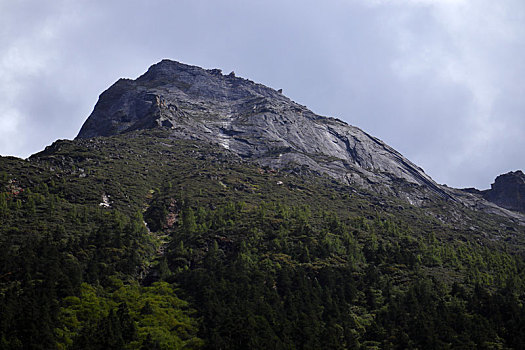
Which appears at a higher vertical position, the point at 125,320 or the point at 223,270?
the point at 223,270

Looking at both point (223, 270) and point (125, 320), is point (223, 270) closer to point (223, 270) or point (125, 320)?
point (223, 270)

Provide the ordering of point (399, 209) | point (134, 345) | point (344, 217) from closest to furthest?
point (134, 345) → point (344, 217) → point (399, 209)

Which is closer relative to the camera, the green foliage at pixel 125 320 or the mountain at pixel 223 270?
the green foliage at pixel 125 320

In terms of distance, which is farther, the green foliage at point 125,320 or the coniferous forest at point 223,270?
the coniferous forest at point 223,270

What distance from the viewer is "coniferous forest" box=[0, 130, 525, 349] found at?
69438 millimetres

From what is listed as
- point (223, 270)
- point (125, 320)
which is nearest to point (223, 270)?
point (223, 270)

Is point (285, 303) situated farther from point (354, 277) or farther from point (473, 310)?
point (473, 310)

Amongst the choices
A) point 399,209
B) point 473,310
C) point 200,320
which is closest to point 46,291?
point 200,320

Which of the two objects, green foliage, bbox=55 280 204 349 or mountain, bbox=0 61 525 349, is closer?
green foliage, bbox=55 280 204 349

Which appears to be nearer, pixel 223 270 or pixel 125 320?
pixel 125 320

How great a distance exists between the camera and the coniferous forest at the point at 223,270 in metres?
69.4

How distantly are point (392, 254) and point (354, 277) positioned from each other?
64.9 feet

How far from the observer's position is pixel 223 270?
93.7m

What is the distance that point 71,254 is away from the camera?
87.9 m
